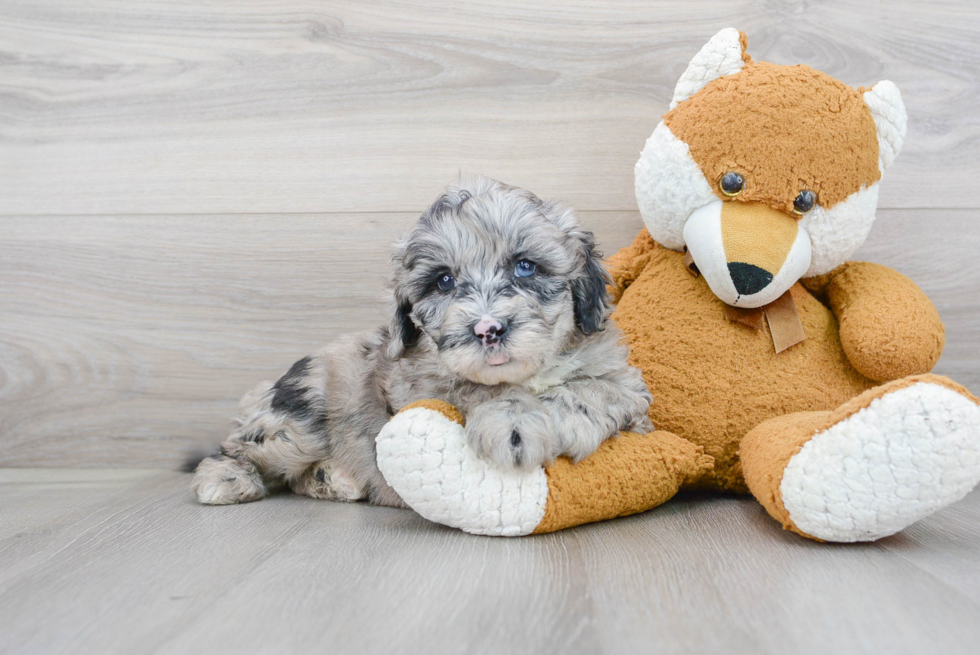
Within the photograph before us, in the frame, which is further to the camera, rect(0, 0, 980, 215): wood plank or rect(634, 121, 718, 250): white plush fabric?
rect(0, 0, 980, 215): wood plank

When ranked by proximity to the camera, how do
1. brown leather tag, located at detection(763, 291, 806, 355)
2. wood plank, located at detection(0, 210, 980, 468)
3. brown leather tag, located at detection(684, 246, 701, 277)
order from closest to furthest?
brown leather tag, located at detection(763, 291, 806, 355) < brown leather tag, located at detection(684, 246, 701, 277) < wood plank, located at detection(0, 210, 980, 468)

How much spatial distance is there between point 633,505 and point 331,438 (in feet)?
2.56

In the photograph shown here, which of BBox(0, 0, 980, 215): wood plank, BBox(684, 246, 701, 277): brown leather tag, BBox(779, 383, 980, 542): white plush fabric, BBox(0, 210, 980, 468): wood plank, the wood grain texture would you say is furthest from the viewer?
BBox(0, 210, 980, 468): wood plank

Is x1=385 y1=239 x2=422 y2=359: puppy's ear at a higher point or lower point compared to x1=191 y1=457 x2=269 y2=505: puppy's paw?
higher

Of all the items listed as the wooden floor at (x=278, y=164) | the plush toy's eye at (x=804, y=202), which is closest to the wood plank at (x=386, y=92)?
the wooden floor at (x=278, y=164)

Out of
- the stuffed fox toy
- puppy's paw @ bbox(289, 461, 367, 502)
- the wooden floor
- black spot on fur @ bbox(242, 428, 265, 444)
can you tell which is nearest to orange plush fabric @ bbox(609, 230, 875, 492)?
the stuffed fox toy

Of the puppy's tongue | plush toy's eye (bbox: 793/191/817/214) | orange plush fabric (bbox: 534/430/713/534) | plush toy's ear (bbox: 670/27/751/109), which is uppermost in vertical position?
plush toy's ear (bbox: 670/27/751/109)

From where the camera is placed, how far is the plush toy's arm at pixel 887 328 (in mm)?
1521

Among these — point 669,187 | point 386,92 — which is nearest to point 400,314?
point 669,187

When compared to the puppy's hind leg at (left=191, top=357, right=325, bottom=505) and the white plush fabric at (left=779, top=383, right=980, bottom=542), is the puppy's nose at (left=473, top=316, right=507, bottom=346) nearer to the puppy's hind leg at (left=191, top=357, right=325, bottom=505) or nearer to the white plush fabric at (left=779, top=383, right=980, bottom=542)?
the white plush fabric at (left=779, top=383, right=980, bottom=542)

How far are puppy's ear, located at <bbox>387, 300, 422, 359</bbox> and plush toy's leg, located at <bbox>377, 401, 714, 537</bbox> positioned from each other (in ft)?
0.75

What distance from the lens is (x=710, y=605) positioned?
1.03 meters

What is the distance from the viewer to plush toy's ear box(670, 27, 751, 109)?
163 centimetres

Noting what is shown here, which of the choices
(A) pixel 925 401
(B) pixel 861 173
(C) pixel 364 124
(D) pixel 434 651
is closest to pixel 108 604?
(D) pixel 434 651
